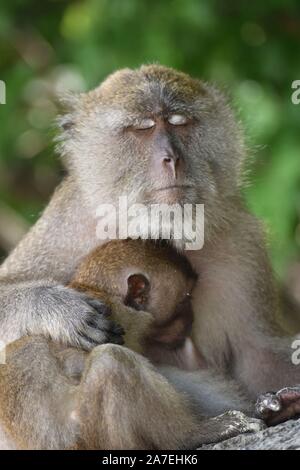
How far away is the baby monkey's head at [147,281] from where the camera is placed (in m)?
6.98

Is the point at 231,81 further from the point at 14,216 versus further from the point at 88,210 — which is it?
the point at 88,210

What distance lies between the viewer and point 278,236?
1160 centimetres

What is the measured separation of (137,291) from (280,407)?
53.2 inches

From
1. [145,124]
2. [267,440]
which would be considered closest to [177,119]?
[145,124]

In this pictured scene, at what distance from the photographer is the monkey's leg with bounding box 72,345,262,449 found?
19.1ft

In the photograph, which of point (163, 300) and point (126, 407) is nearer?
point (126, 407)

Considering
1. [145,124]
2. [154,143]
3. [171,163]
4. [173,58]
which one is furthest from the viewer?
[173,58]

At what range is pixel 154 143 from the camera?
7.38m

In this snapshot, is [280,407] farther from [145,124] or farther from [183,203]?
[145,124]

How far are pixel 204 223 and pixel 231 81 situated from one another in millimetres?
5753

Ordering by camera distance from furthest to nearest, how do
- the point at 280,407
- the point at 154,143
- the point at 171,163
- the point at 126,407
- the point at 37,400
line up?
the point at 154,143 → the point at 171,163 → the point at 280,407 → the point at 37,400 → the point at 126,407

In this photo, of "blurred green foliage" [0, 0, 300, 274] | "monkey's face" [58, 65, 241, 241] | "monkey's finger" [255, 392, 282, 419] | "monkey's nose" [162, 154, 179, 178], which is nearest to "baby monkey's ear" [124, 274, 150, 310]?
"monkey's face" [58, 65, 241, 241]

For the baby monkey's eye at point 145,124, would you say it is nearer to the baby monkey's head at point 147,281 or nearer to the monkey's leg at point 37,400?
the baby monkey's head at point 147,281

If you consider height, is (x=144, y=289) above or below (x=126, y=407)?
above
